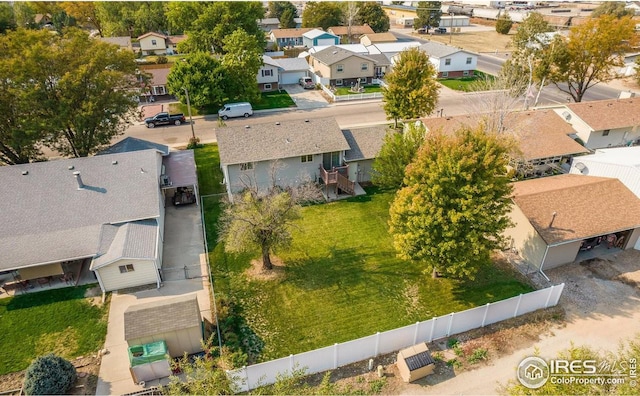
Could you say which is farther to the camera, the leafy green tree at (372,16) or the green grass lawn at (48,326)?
the leafy green tree at (372,16)

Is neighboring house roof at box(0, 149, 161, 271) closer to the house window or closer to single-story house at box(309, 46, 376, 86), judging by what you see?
the house window

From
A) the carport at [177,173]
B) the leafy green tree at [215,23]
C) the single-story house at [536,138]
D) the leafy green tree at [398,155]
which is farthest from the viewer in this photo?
the leafy green tree at [215,23]

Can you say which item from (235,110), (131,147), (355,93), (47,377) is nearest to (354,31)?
(355,93)

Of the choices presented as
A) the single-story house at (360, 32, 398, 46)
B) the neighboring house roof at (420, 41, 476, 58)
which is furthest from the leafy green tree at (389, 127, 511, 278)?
the single-story house at (360, 32, 398, 46)

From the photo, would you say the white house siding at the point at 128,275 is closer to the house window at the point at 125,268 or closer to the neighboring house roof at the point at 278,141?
the house window at the point at 125,268

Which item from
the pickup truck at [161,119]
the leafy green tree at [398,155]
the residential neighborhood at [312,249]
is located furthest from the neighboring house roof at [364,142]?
the pickup truck at [161,119]
